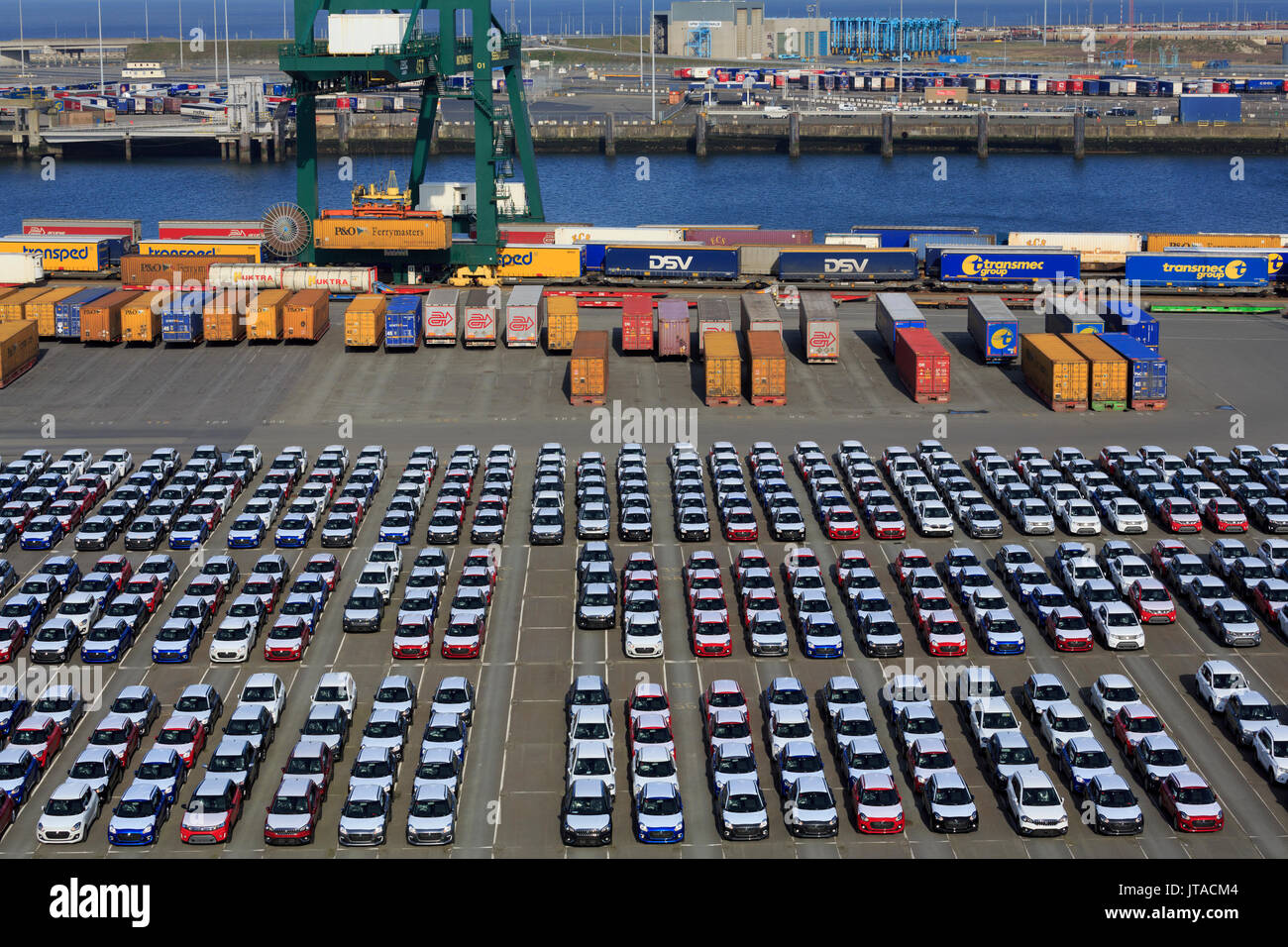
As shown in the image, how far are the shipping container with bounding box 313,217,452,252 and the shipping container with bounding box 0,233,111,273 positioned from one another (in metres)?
13.4

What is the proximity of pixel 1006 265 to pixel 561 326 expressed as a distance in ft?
86.8

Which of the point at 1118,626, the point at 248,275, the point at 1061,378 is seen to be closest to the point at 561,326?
the point at 248,275

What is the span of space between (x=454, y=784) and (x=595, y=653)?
806 centimetres

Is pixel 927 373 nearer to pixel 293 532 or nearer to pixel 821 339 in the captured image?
pixel 821 339

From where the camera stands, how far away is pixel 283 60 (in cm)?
7588

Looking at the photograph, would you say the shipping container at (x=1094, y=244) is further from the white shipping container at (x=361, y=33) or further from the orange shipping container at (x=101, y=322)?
the orange shipping container at (x=101, y=322)

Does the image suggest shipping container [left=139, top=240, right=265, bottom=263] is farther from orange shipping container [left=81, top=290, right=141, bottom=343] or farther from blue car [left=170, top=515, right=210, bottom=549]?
blue car [left=170, top=515, right=210, bottom=549]

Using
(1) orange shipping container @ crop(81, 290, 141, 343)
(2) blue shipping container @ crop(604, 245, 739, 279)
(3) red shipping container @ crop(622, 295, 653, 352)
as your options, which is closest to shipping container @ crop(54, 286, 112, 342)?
(1) orange shipping container @ crop(81, 290, 141, 343)

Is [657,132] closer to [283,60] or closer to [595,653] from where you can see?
[283,60]

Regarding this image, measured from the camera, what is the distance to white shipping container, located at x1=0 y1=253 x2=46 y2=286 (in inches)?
3137

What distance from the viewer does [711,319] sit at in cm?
6525

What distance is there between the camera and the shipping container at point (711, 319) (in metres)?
63.5

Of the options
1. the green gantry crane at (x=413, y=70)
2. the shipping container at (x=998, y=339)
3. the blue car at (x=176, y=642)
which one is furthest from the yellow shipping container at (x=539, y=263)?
the blue car at (x=176, y=642)
